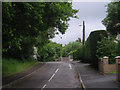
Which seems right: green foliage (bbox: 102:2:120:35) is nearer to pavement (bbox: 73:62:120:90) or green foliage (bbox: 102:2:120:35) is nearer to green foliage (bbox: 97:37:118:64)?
green foliage (bbox: 97:37:118:64)

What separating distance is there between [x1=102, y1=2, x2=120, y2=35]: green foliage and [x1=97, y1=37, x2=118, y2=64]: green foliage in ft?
45.3

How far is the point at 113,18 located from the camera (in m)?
34.5

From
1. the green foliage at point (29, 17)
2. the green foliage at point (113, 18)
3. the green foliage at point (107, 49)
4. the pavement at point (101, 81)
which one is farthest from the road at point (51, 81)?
the green foliage at point (113, 18)

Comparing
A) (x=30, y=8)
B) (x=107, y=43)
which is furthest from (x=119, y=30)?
(x=30, y=8)

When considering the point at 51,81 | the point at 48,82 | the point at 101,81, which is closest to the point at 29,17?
the point at 48,82

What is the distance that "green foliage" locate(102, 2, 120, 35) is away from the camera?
33.0m

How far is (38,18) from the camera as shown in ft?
42.9

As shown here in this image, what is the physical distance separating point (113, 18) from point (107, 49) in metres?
16.4

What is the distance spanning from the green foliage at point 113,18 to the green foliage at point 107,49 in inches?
544

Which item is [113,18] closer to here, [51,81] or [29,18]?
[51,81]

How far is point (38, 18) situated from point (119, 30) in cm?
2687

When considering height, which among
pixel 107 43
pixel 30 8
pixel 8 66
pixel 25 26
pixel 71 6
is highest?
pixel 71 6

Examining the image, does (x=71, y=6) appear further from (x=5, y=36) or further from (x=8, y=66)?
(x=8, y=66)

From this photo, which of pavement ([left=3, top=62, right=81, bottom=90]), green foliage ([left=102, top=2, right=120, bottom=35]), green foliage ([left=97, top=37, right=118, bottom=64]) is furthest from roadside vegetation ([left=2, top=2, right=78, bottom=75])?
green foliage ([left=102, top=2, right=120, bottom=35])
